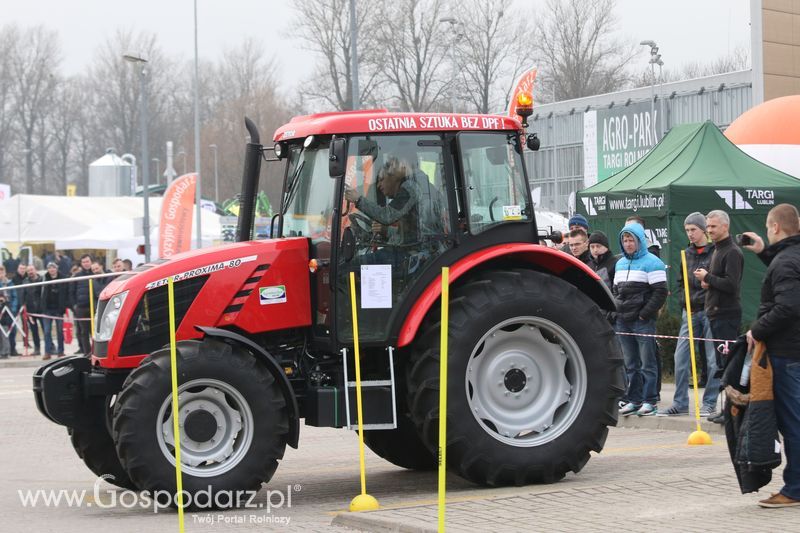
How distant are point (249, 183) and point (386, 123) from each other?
1.25 metres

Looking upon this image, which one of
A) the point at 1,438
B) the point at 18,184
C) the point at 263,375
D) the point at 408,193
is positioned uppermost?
the point at 18,184

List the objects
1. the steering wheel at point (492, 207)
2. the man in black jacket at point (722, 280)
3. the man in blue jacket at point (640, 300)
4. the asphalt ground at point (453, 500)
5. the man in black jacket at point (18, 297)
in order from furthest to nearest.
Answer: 1. the man in black jacket at point (18, 297)
2. the man in blue jacket at point (640, 300)
3. the man in black jacket at point (722, 280)
4. the steering wheel at point (492, 207)
5. the asphalt ground at point (453, 500)

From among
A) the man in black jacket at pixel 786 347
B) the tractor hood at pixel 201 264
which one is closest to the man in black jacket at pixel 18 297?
the tractor hood at pixel 201 264

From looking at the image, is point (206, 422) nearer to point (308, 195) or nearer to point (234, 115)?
point (308, 195)

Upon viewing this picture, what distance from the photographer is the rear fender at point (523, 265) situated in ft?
29.6

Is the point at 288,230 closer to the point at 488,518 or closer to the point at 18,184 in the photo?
the point at 488,518

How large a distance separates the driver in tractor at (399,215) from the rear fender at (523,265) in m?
0.30

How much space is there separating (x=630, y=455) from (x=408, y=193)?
3187mm

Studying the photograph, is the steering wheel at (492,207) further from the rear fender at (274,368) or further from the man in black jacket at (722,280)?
the man in black jacket at (722,280)

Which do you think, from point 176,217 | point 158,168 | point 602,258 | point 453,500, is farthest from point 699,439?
point 158,168

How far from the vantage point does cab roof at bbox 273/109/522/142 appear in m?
9.18

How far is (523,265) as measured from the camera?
955cm

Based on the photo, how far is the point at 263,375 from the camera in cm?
876

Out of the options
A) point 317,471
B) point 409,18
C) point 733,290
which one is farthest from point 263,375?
point 409,18
